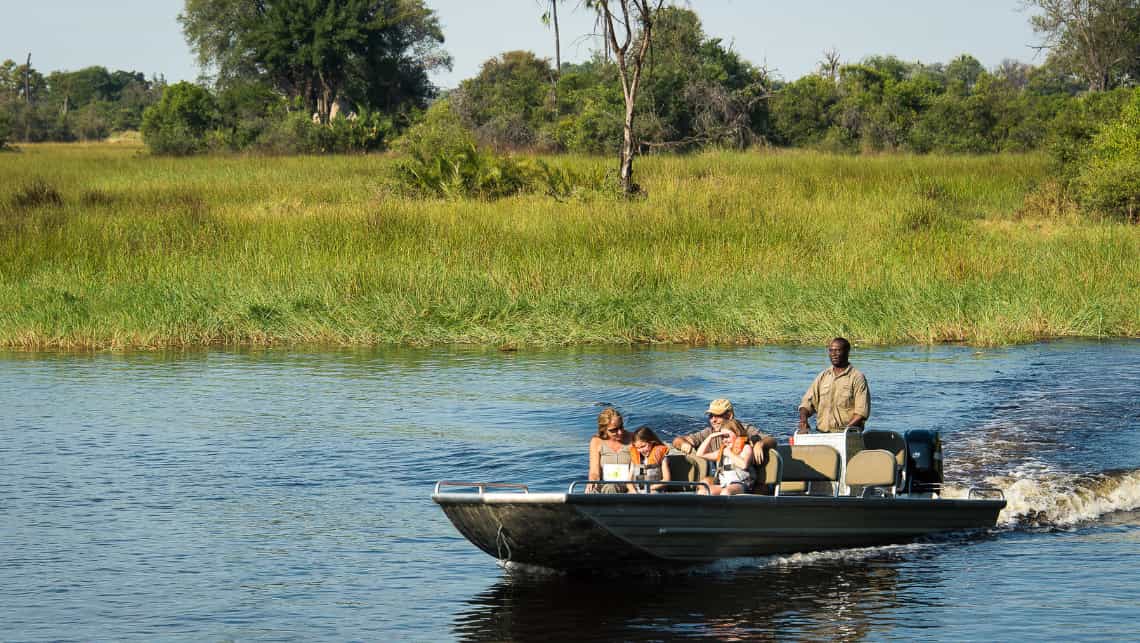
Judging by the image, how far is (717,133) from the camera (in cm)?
4531

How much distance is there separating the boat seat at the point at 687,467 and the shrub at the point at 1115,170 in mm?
19691

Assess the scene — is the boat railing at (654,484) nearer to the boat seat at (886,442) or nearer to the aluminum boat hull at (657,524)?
the aluminum boat hull at (657,524)

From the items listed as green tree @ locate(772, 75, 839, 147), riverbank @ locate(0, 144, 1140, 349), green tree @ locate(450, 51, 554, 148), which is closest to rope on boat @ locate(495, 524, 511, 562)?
riverbank @ locate(0, 144, 1140, 349)

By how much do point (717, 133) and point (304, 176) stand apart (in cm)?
1584

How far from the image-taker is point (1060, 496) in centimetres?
1173

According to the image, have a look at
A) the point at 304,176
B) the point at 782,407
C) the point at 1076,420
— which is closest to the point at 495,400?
the point at 782,407

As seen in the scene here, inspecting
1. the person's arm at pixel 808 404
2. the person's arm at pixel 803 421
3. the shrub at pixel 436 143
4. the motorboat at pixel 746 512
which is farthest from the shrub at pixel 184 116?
the motorboat at pixel 746 512

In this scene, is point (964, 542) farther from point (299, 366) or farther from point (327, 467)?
point (299, 366)

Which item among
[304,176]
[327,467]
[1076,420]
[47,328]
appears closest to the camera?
[327,467]

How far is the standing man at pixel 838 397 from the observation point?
1121 centimetres

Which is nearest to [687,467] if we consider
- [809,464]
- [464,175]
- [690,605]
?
[809,464]

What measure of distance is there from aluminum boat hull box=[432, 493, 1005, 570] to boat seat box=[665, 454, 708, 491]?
1.95ft

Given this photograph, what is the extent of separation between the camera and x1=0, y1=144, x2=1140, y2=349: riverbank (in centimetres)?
1992

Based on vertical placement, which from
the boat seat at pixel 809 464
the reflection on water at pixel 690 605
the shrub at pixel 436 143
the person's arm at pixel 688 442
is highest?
the shrub at pixel 436 143
